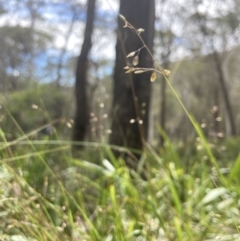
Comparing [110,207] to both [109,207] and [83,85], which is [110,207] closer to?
[109,207]

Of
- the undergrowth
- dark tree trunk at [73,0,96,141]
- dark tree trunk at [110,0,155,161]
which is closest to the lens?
the undergrowth

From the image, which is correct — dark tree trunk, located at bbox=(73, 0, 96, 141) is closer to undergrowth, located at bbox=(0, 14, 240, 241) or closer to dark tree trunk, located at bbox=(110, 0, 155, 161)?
dark tree trunk, located at bbox=(110, 0, 155, 161)

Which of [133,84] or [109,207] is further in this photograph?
[133,84]

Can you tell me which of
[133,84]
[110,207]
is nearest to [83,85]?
[133,84]

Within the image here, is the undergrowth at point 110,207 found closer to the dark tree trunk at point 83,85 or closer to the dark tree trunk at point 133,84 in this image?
the dark tree trunk at point 133,84

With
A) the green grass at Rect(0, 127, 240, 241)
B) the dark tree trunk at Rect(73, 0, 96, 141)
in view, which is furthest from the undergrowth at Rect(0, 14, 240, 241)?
the dark tree trunk at Rect(73, 0, 96, 141)

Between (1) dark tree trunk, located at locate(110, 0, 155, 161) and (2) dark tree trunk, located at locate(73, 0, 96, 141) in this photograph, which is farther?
(2) dark tree trunk, located at locate(73, 0, 96, 141)

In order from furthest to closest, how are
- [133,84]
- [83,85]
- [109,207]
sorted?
1. [83,85]
2. [133,84]
3. [109,207]

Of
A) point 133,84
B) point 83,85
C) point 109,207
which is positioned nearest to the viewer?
point 109,207
